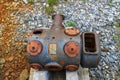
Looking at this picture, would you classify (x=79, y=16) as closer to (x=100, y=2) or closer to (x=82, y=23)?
(x=82, y=23)

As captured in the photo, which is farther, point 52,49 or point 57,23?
point 57,23

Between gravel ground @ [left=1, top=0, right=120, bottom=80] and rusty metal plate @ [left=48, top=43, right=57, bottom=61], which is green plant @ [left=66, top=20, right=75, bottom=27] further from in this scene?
rusty metal plate @ [left=48, top=43, right=57, bottom=61]

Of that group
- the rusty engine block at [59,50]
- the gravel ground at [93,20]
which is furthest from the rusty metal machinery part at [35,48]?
the gravel ground at [93,20]

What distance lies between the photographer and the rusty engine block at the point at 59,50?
8.70 ft

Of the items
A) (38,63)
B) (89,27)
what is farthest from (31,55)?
(89,27)

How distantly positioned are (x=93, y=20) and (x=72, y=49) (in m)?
1.85

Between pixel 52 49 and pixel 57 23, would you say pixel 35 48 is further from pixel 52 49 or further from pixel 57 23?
pixel 57 23

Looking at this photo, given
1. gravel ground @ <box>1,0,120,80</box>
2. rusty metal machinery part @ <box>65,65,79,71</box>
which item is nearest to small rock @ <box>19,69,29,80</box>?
gravel ground @ <box>1,0,120,80</box>

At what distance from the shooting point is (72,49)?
2.62 meters

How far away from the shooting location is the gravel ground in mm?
3726

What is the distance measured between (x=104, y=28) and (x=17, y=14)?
4.87 feet

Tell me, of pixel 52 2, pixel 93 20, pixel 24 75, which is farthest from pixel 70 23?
pixel 24 75

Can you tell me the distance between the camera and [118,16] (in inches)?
176

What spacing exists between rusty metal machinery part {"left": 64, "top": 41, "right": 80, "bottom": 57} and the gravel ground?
3.33 ft
